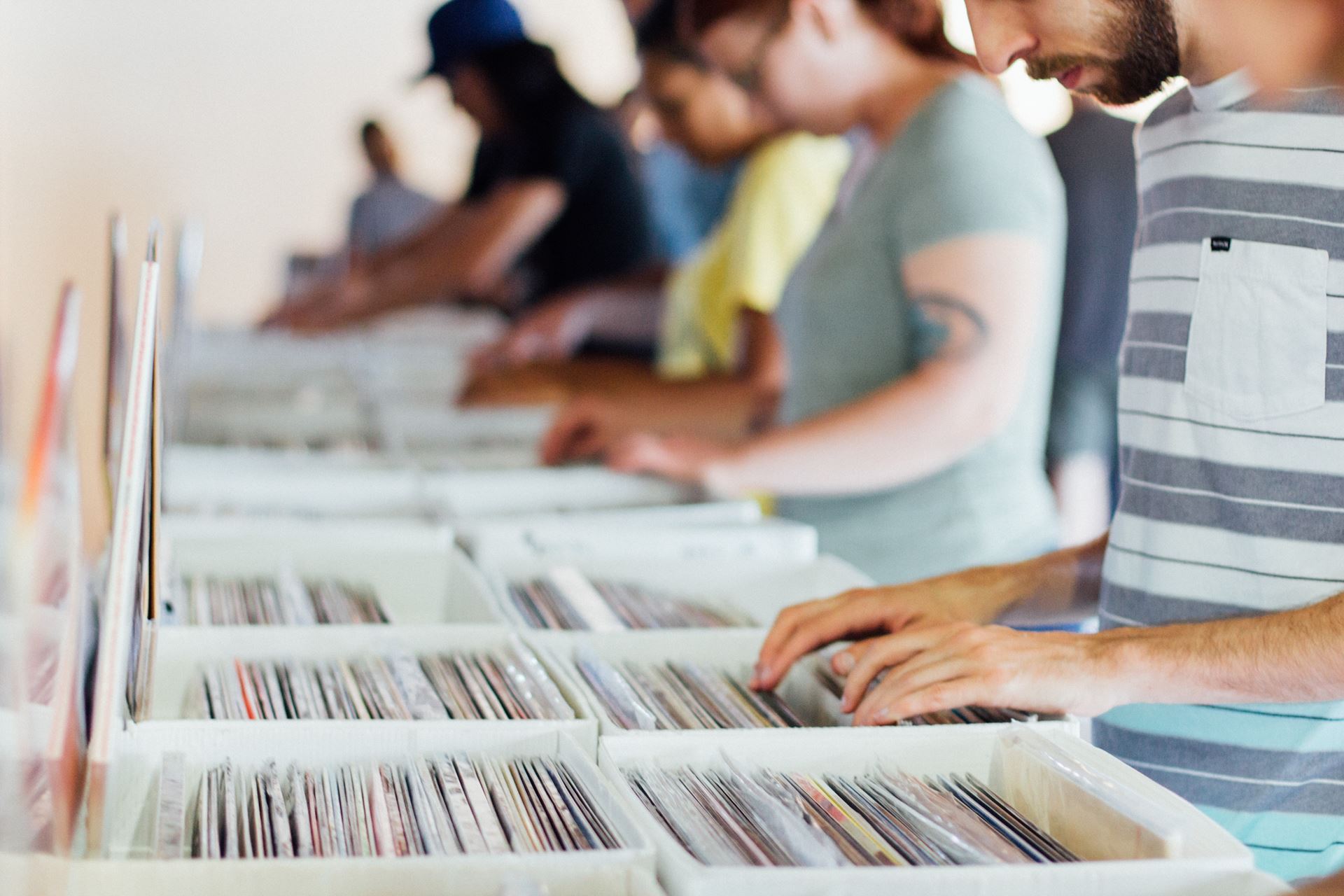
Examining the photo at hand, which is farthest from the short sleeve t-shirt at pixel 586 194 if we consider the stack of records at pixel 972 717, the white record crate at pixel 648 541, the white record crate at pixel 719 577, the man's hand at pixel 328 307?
the stack of records at pixel 972 717

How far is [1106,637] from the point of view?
1.05 metres

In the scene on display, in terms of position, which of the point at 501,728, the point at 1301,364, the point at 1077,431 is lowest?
the point at 1077,431

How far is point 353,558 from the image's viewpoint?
1584 mm

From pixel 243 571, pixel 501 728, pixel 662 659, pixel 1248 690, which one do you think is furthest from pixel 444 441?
pixel 1248 690

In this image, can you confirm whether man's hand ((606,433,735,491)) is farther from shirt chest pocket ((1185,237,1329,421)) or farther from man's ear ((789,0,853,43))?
shirt chest pocket ((1185,237,1329,421))

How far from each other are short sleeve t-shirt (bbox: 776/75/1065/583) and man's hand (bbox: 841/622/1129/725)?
0.84 meters

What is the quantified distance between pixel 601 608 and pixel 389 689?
0.32 meters

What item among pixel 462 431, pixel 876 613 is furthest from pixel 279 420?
pixel 876 613

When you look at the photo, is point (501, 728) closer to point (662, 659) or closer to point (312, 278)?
point (662, 659)

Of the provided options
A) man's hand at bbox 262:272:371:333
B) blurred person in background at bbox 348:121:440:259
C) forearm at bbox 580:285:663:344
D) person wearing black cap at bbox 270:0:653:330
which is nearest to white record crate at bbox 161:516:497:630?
forearm at bbox 580:285:663:344

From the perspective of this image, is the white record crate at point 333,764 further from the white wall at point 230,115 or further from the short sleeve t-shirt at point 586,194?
the white wall at point 230,115

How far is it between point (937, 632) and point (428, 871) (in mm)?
471

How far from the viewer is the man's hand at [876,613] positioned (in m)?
1.17

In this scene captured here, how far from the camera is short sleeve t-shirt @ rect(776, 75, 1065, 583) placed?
179 cm
